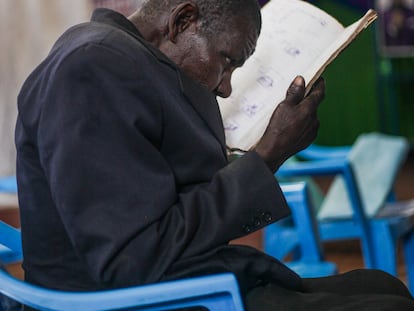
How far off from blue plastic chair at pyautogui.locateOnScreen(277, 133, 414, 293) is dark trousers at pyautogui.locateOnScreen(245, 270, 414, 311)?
4.40ft

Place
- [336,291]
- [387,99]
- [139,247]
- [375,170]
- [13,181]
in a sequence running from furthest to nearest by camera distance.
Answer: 1. [387,99]
2. [375,170]
3. [13,181]
4. [336,291]
5. [139,247]

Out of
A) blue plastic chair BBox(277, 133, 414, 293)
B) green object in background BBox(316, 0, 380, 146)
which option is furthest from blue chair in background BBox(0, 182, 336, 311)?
green object in background BBox(316, 0, 380, 146)

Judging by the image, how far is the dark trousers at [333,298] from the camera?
1556 millimetres

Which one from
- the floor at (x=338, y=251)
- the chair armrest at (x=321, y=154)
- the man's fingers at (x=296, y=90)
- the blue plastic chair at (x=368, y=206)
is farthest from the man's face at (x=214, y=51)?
the chair armrest at (x=321, y=154)

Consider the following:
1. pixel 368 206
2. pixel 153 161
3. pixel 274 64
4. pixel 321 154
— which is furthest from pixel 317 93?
pixel 321 154

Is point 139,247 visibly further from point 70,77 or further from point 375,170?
point 375,170

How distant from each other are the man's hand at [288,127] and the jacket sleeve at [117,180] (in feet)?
0.51

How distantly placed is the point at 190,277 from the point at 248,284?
120 mm

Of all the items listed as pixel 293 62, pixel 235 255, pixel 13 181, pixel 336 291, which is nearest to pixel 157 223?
pixel 235 255

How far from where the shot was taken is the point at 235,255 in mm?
1565

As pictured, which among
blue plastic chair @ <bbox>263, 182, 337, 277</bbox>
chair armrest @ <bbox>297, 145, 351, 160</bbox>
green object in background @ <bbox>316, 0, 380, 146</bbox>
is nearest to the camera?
blue plastic chair @ <bbox>263, 182, 337, 277</bbox>

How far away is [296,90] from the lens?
166 cm

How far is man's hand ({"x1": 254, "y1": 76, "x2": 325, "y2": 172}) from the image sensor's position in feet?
5.42

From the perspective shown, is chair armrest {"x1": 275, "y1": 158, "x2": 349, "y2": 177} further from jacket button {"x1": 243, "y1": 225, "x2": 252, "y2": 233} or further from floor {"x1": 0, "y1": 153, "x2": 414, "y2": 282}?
jacket button {"x1": 243, "y1": 225, "x2": 252, "y2": 233}
